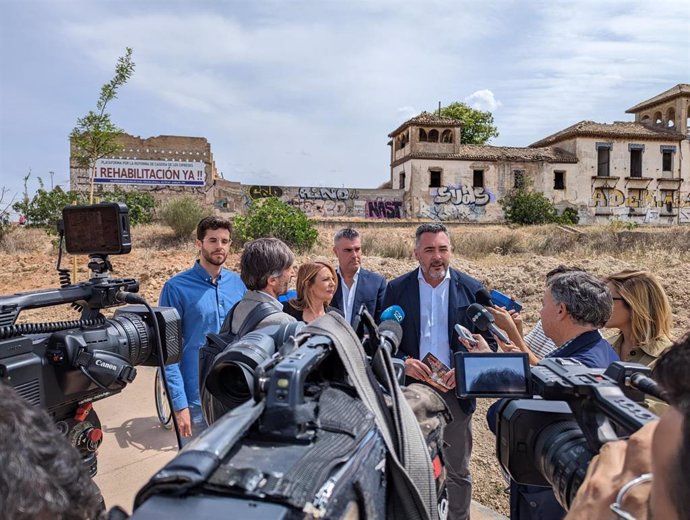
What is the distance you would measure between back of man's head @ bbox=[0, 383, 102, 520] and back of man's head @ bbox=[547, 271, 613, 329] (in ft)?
7.05

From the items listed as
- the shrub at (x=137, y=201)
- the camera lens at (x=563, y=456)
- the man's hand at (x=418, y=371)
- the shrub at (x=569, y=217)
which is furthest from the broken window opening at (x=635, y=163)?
the camera lens at (x=563, y=456)

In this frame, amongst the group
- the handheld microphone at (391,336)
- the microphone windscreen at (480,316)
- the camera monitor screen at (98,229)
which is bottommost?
the microphone windscreen at (480,316)

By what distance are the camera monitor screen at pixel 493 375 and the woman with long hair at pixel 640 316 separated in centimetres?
157

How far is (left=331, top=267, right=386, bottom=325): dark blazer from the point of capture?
12.7ft

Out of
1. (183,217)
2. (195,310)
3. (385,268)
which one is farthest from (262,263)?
(183,217)

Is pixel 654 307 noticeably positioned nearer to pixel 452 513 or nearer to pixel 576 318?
pixel 576 318

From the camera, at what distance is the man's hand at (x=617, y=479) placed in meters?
0.86

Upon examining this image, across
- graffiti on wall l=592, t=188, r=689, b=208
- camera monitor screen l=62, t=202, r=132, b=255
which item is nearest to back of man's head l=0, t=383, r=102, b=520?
camera monitor screen l=62, t=202, r=132, b=255

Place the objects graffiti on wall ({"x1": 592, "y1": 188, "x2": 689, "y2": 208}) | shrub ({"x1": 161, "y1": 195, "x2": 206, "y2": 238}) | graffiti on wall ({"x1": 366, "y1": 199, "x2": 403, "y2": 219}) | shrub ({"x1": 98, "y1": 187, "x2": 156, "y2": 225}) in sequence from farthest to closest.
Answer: graffiti on wall ({"x1": 592, "y1": 188, "x2": 689, "y2": 208})
graffiti on wall ({"x1": 366, "y1": 199, "x2": 403, "y2": 219})
shrub ({"x1": 98, "y1": 187, "x2": 156, "y2": 225})
shrub ({"x1": 161, "y1": 195, "x2": 206, "y2": 238})

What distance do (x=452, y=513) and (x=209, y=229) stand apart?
2.30 m

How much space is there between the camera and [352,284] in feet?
13.2

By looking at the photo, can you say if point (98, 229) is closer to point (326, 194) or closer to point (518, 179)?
point (326, 194)

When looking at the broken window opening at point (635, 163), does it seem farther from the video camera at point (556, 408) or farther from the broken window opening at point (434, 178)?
the video camera at point (556, 408)

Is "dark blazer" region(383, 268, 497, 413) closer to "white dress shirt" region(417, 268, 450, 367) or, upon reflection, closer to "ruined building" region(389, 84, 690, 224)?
"white dress shirt" region(417, 268, 450, 367)
